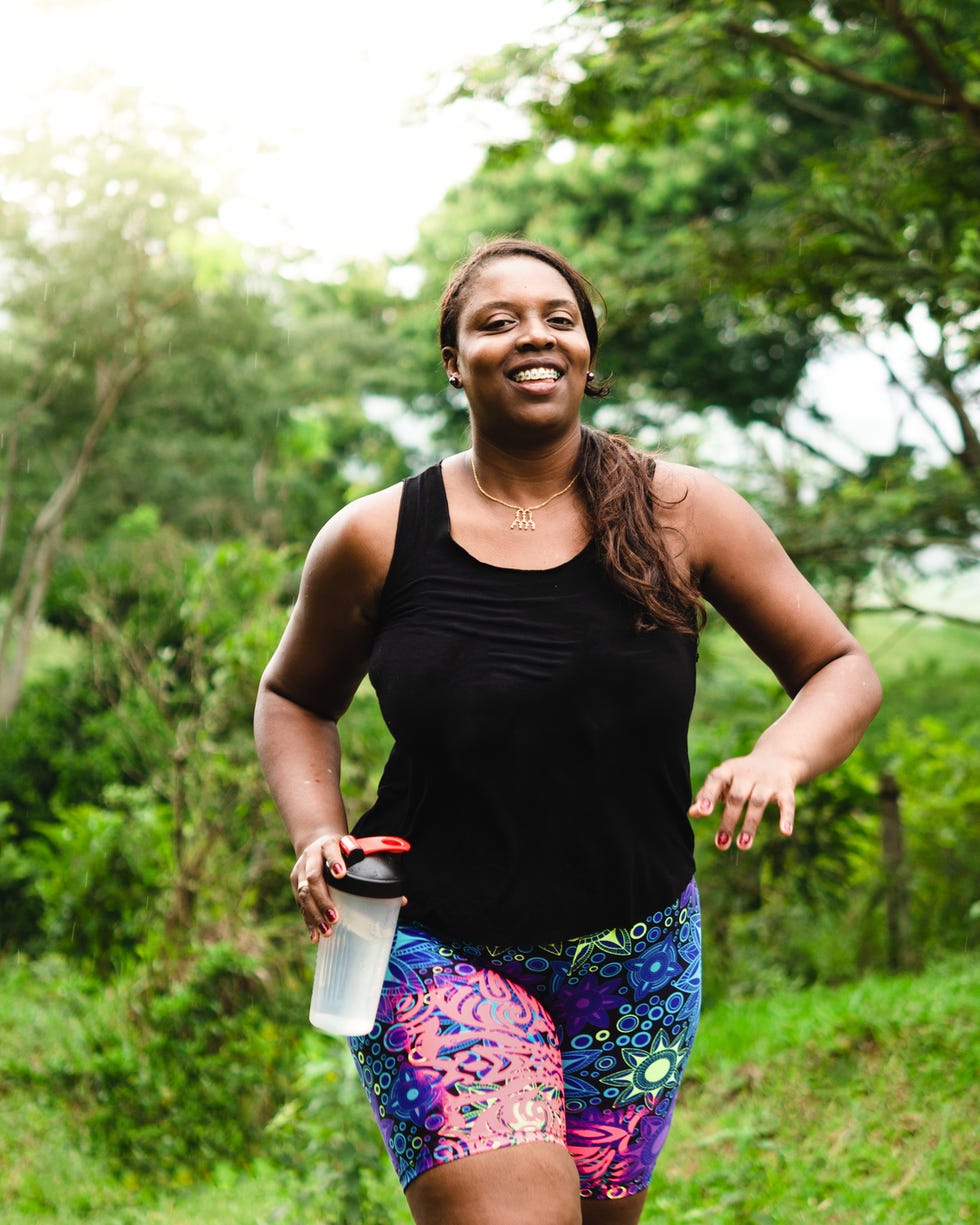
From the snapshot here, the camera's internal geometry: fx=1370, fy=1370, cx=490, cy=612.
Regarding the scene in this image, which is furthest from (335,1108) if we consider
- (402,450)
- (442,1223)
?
(402,450)

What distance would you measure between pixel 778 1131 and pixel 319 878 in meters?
3.37

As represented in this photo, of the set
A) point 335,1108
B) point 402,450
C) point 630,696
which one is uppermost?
point 630,696

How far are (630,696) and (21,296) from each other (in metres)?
17.4

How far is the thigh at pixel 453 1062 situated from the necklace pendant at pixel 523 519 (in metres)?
0.73

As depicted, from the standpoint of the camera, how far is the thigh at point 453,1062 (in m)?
2.14

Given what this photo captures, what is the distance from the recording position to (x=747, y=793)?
210 cm

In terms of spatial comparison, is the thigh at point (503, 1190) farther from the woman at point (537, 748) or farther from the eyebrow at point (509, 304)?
the eyebrow at point (509, 304)

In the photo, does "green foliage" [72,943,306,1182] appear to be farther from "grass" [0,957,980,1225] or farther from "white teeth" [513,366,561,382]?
"white teeth" [513,366,561,382]

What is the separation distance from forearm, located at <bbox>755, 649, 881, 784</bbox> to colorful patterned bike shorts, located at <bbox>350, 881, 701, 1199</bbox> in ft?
1.24

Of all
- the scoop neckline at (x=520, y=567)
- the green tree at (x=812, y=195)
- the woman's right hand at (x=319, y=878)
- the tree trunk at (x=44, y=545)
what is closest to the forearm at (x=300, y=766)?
the woman's right hand at (x=319, y=878)

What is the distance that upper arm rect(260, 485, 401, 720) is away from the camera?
8.02 feet

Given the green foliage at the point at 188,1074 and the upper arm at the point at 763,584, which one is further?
the green foliage at the point at 188,1074

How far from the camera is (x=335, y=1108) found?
438 centimetres

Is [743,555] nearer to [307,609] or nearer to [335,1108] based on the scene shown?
[307,609]
